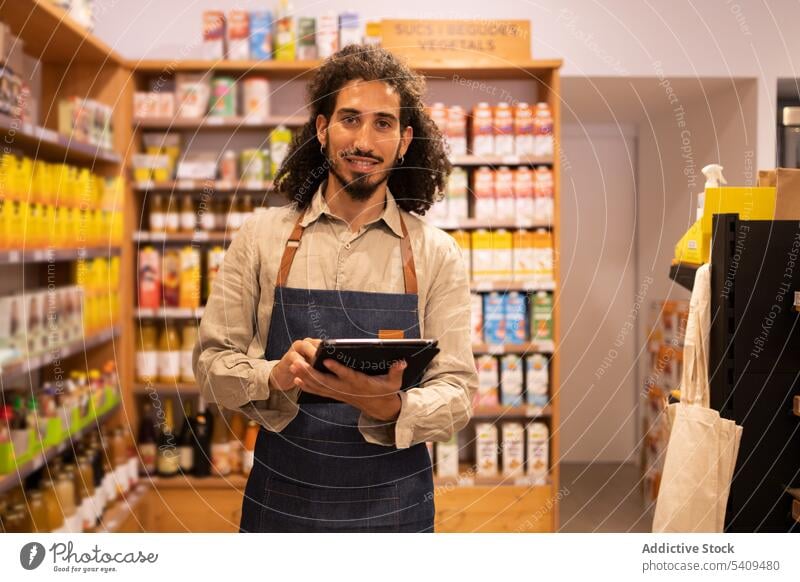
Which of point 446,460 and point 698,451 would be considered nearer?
point 698,451

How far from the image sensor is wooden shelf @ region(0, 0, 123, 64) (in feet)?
9.68

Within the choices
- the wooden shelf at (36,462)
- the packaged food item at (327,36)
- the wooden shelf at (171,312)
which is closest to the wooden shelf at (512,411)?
the wooden shelf at (171,312)

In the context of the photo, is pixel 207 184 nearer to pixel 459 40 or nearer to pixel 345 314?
pixel 459 40

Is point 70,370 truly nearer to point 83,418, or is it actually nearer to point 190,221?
point 83,418

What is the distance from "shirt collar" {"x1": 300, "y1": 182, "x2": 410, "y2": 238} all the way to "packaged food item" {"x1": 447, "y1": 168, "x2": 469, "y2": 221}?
201 cm

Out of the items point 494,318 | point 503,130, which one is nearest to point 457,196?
point 503,130

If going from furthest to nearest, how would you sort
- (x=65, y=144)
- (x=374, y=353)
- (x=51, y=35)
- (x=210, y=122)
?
(x=210, y=122), (x=51, y=35), (x=65, y=144), (x=374, y=353)

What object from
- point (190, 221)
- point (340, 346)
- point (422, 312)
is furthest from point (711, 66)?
point (340, 346)

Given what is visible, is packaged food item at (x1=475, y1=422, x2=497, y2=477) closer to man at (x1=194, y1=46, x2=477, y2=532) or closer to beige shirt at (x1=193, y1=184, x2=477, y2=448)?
man at (x1=194, y1=46, x2=477, y2=532)

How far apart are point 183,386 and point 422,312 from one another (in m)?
2.44

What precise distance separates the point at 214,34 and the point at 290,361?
2.79m

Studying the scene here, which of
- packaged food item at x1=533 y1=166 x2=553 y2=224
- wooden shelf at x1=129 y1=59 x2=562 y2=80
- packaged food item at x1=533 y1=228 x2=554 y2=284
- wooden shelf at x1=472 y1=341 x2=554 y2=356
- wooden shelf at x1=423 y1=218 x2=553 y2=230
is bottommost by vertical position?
wooden shelf at x1=472 y1=341 x2=554 y2=356

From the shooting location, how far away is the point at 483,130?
3.91m

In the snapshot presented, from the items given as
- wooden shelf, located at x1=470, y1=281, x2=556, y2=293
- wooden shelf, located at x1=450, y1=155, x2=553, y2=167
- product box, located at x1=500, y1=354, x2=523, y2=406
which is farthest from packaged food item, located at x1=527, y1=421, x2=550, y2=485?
wooden shelf, located at x1=450, y1=155, x2=553, y2=167
